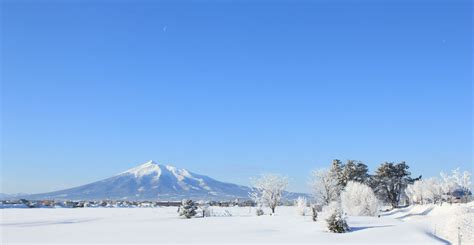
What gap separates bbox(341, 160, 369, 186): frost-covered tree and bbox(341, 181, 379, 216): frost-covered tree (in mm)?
20826

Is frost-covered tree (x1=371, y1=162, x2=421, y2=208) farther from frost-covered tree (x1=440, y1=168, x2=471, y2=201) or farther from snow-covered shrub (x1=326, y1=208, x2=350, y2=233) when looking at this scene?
snow-covered shrub (x1=326, y1=208, x2=350, y2=233)

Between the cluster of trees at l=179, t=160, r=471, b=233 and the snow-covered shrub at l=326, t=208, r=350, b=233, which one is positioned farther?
the cluster of trees at l=179, t=160, r=471, b=233

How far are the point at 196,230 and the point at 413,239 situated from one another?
48.9ft

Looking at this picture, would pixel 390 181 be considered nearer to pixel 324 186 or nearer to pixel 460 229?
pixel 324 186

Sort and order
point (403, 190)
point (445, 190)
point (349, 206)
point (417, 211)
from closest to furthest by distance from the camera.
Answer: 1. point (349, 206)
2. point (417, 211)
3. point (445, 190)
4. point (403, 190)

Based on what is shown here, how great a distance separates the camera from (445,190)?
10012cm

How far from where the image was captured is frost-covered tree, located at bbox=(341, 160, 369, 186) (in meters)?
93.0

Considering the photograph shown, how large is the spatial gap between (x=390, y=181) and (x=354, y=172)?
496 inches

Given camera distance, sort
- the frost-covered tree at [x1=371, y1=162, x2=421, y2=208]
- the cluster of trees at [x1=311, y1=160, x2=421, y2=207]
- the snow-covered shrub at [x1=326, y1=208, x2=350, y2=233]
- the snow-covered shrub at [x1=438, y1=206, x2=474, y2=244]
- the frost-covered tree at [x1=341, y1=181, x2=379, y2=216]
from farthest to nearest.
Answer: the frost-covered tree at [x1=371, y1=162, x2=421, y2=208] < the cluster of trees at [x1=311, y1=160, x2=421, y2=207] < the frost-covered tree at [x1=341, y1=181, x2=379, y2=216] < the snow-covered shrub at [x1=326, y1=208, x2=350, y2=233] < the snow-covered shrub at [x1=438, y1=206, x2=474, y2=244]

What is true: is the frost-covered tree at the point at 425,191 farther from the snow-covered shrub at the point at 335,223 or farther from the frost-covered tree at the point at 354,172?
the snow-covered shrub at the point at 335,223

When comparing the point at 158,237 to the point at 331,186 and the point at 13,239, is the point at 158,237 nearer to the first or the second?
the point at 13,239

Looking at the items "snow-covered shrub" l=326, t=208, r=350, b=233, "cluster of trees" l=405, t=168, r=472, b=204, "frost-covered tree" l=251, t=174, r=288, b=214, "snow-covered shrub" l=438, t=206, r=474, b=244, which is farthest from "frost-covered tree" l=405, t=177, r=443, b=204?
"snow-covered shrub" l=326, t=208, r=350, b=233

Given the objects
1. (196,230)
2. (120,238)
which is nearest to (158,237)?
(120,238)

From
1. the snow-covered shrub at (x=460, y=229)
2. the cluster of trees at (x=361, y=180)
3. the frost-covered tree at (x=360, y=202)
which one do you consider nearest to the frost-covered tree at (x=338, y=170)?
the cluster of trees at (x=361, y=180)
